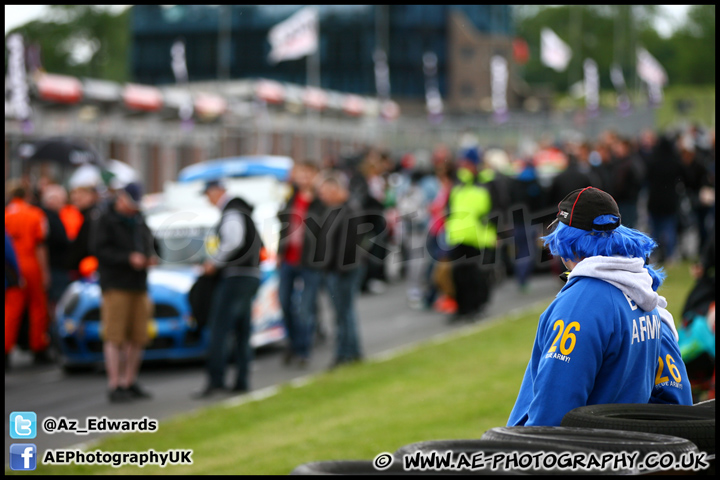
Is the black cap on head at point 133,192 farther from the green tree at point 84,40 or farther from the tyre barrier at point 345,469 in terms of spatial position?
the green tree at point 84,40

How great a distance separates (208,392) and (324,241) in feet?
6.74

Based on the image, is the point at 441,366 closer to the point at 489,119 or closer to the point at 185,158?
the point at 185,158

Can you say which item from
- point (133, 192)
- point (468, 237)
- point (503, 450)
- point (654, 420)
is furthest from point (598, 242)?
point (468, 237)

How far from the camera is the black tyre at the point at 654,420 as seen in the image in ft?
10.4

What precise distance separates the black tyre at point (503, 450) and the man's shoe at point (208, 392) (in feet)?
20.9

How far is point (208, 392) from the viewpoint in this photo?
928 cm

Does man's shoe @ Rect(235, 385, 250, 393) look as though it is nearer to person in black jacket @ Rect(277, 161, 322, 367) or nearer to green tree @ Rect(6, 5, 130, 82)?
person in black jacket @ Rect(277, 161, 322, 367)

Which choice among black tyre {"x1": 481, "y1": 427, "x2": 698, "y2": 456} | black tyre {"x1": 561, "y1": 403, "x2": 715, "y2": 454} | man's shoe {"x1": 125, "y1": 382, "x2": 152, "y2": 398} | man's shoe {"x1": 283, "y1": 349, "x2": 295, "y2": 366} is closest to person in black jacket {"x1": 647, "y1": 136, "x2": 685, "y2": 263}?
man's shoe {"x1": 283, "y1": 349, "x2": 295, "y2": 366}

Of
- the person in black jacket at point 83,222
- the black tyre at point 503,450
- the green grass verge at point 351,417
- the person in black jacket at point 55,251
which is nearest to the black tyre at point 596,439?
the black tyre at point 503,450

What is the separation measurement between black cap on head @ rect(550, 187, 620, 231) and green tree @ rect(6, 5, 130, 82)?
→ 70466mm

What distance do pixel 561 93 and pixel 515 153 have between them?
6263 centimetres

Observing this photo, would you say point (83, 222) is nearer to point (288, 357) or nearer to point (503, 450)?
point (288, 357)

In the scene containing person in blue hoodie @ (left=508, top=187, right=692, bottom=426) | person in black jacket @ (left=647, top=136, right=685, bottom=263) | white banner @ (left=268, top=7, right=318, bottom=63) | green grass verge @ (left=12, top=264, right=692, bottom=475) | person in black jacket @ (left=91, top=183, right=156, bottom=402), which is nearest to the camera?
person in blue hoodie @ (left=508, top=187, right=692, bottom=426)

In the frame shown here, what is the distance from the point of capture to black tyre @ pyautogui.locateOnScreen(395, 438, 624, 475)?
2.96 metres
